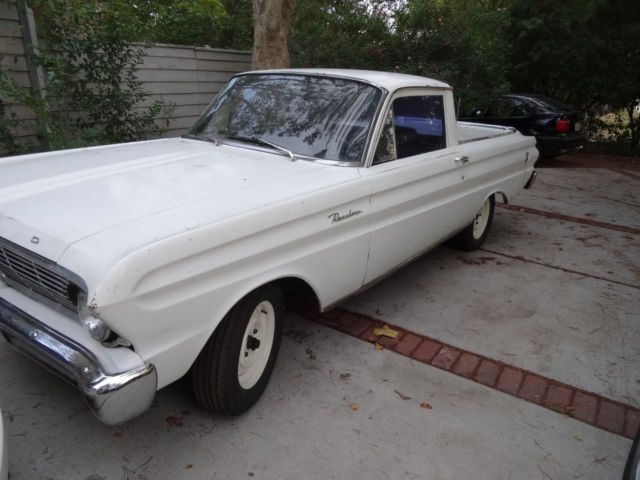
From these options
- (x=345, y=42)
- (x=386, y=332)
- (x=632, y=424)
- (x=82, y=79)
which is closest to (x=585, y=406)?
(x=632, y=424)

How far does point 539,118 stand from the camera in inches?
401

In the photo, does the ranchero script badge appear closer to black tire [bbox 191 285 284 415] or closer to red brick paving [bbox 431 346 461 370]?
black tire [bbox 191 285 284 415]

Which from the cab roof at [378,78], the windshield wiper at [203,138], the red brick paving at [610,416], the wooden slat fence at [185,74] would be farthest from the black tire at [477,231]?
the wooden slat fence at [185,74]

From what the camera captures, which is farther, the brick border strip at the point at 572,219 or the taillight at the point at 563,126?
the taillight at the point at 563,126

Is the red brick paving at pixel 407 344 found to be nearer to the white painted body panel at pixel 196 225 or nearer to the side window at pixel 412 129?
the white painted body panel at pixel 196 225

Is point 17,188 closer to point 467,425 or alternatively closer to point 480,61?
point 467,425

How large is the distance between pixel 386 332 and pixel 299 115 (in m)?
1.67

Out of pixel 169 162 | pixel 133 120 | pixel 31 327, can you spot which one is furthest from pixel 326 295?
pixel 133 120

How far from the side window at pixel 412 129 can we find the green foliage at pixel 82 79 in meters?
3.27

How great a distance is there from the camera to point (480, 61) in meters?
9.40

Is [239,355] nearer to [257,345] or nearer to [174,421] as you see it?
[257,345]

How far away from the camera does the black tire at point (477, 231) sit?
201 inches

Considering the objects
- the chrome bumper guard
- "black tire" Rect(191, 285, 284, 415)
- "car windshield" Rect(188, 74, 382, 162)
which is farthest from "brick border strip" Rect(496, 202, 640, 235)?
the chrome bumper guard

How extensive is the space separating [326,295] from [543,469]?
1.43 meters
